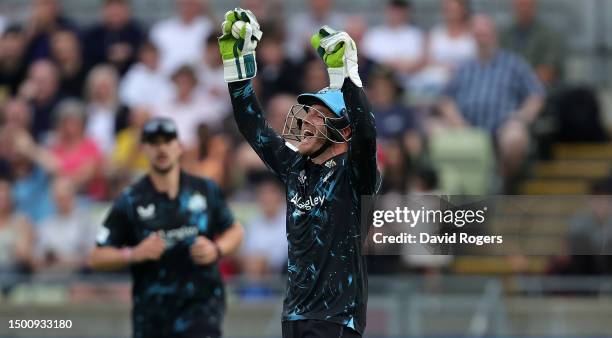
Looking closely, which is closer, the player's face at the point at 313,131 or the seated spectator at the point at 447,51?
the player's face at the point at 313,131

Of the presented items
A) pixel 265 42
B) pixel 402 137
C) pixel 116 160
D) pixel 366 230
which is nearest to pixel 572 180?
pixel 402 137

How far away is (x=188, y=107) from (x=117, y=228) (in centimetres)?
532

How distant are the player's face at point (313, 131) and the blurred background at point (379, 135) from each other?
505cm

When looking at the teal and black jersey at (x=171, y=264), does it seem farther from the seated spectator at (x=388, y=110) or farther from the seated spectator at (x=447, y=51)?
the seated spectator at (x=447, y=51)

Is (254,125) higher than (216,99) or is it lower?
lower

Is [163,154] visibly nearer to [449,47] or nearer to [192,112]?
[192,112]

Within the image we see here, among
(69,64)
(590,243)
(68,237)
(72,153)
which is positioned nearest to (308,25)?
(69,64)

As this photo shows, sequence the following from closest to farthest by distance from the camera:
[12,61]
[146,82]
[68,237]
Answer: [68,237] < [146,82] < [12,61]

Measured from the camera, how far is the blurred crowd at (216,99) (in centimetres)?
1328

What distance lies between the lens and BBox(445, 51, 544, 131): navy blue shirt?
549 inches

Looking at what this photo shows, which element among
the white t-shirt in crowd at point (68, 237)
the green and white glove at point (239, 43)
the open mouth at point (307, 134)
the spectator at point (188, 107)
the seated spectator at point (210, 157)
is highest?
the green and white glove at point (239, 43)

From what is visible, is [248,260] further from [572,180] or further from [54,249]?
[572,180]

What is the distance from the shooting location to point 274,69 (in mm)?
14516

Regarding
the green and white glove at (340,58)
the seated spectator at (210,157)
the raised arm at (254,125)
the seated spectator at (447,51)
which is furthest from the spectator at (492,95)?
the green and white glove at (340,58)
